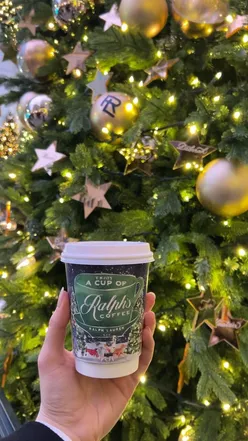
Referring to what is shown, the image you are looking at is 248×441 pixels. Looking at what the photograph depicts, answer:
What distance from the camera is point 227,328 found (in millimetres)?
1066

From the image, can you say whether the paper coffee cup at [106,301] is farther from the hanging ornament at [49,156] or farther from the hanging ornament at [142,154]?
the hanging ornament at [49,156]

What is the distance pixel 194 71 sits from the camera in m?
1.34

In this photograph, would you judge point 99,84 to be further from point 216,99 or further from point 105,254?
point 105,254

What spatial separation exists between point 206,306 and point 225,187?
0.34 metres

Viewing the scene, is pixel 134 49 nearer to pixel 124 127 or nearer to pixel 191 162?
pixel 124 127

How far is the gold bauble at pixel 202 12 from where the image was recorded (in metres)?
1.13

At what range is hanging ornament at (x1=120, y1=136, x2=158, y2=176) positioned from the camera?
1200 millimetres

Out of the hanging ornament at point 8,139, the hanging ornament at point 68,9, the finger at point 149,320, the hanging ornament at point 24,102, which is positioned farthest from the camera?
the hanging ornament at point 8,139

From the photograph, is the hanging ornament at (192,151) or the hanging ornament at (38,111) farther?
the hanging ornament at (38,111)

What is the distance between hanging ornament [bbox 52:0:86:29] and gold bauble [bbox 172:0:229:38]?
16.3 inches

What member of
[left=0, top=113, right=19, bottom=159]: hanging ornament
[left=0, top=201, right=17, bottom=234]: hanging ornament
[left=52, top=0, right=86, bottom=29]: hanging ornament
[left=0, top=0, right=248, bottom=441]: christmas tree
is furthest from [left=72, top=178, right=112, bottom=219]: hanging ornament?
[left=0, top=113, right=19, bottom=159]: hanging ornament

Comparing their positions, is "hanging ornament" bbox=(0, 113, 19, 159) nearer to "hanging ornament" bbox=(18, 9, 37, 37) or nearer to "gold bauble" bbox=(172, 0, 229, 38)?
"hanging ornament" bbox=(18, 9, 37, 37)

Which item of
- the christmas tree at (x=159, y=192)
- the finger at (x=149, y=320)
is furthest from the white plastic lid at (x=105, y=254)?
the christmas tree at (x=159, y=192)

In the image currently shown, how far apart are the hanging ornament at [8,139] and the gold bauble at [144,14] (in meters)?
1.27
